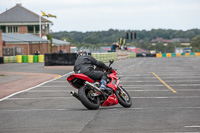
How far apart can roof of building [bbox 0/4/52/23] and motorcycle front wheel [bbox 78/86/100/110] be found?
78.7m

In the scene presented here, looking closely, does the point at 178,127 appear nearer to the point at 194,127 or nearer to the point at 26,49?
the point at 194,127

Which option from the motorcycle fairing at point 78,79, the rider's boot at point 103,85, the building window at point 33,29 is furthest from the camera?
the building window at point 33,29

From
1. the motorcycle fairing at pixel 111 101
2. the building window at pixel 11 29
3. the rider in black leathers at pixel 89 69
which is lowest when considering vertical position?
the motorcycle fairing at pixel 111 101

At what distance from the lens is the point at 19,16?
89.1 metres

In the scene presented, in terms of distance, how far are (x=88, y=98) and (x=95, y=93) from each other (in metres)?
0.23

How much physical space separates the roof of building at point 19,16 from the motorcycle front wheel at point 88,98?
78.7 meters

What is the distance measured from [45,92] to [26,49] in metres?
58.7

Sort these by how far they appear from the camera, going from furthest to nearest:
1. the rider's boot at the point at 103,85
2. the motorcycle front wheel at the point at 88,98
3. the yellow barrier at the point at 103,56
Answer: the yellow barrier at the point at 103,56
the rider's boot at the point at 103,85
the motorcycle front wheel at the point at 88,98

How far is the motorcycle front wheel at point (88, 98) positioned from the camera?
1077 cm

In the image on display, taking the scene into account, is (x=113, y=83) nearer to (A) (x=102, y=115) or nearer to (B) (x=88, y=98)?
(B) (x=88, y=98)

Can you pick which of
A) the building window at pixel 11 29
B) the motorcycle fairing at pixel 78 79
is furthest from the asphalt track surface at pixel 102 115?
the building window at pixel 11 29

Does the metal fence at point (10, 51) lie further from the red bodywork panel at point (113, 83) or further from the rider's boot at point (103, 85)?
the rider's boot at point (103, 85)

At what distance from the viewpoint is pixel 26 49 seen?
7425 cm

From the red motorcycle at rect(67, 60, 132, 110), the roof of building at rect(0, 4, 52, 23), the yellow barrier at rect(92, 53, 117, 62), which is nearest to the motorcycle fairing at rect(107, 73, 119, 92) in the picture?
the red motorcycle at rect(67, 60, 132, 110)
